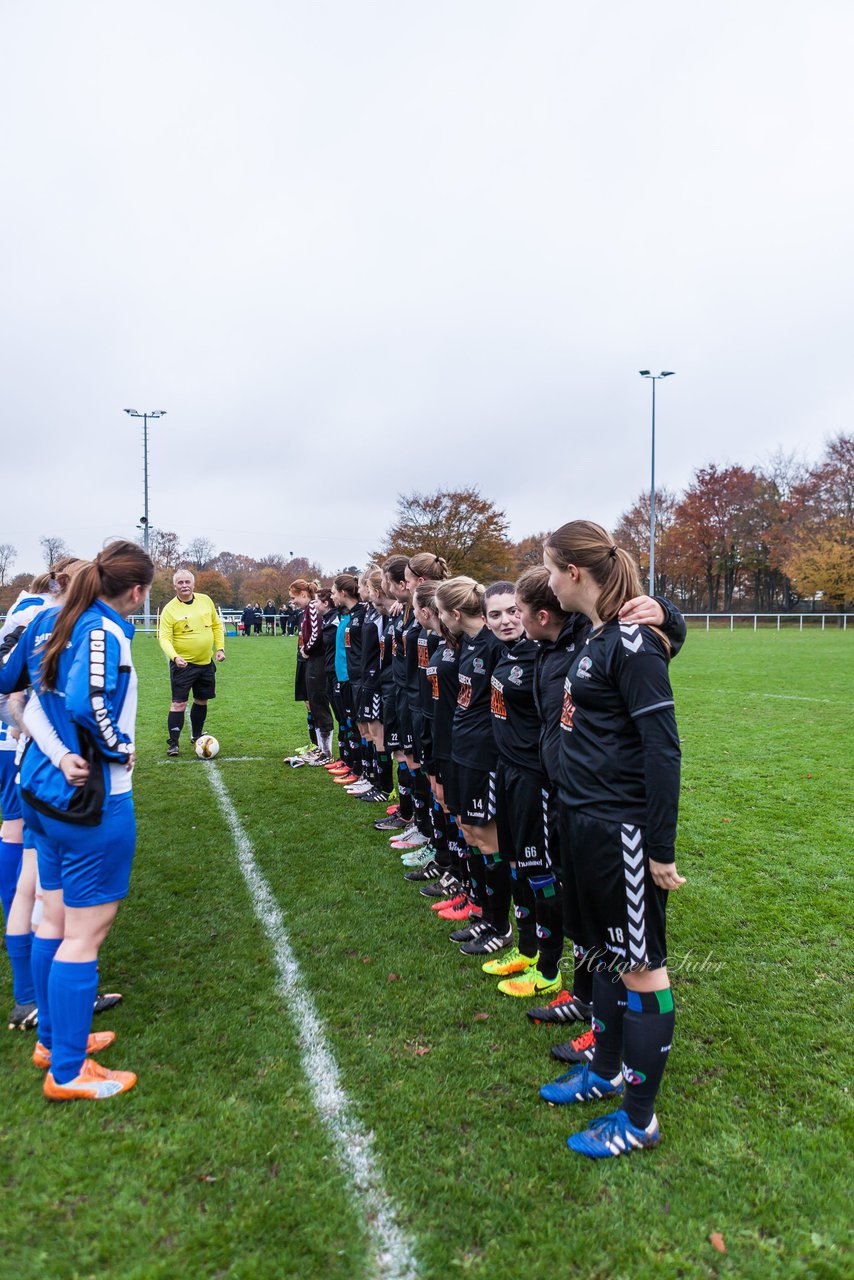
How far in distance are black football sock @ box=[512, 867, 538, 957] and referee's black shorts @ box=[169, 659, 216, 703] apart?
6.35m

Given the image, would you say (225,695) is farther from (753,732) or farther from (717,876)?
(717,876)

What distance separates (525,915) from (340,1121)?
144 centimetres

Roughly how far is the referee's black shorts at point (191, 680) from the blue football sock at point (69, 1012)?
6.63 metres

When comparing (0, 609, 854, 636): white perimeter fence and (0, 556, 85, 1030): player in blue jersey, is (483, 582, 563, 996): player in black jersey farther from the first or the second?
(0, 609, 854, 636): white perimeter fence

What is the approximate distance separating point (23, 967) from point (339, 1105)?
1.70m

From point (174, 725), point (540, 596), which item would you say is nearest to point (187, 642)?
point (174, 725)

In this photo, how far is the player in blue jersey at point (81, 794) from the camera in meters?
2.73

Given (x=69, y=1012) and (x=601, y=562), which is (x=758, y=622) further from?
(x=69, y=1012)

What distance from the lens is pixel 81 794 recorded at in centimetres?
270

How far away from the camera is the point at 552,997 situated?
368 cm

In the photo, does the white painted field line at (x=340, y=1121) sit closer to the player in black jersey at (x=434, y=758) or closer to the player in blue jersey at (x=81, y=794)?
the player in blue jersey at (x=81, y=794)

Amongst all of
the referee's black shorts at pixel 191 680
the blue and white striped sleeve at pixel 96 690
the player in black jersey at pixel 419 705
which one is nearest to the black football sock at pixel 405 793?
the player in black jersey at pixel 419 705

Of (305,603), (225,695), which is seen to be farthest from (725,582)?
(305,603)

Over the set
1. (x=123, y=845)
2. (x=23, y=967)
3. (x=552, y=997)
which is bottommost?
(x=552, y=997)
